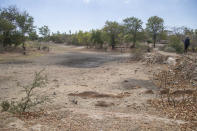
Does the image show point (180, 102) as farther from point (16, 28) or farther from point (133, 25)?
point (133, 25)

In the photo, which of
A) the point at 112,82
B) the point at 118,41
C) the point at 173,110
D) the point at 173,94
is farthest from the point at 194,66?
the point at 118,41

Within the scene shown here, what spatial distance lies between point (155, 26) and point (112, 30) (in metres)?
11.0

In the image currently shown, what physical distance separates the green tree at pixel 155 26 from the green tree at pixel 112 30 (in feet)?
26.3

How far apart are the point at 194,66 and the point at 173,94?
4.62m

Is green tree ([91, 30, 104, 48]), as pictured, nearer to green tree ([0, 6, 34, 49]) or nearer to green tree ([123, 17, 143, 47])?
green tree ([123, 17, 143, 47])

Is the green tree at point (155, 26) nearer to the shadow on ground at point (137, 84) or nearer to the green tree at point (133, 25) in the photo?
the green tree at point (133, 25)

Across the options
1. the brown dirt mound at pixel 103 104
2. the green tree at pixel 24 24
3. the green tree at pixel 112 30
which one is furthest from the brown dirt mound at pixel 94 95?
the green tree at pixel 112 30

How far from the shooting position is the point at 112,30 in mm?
41156

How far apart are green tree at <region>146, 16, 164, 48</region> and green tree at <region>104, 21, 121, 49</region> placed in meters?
8.01

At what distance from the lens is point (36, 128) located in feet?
10.3

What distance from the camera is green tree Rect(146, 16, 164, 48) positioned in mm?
39562

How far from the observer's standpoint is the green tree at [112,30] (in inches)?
1613

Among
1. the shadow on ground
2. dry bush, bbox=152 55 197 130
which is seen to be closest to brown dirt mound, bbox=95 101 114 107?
dry bush, bbox=152 55 197 130

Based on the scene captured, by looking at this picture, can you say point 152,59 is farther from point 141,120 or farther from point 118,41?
point 118,41
